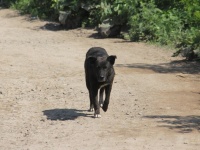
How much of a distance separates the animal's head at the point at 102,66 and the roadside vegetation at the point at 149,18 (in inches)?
259

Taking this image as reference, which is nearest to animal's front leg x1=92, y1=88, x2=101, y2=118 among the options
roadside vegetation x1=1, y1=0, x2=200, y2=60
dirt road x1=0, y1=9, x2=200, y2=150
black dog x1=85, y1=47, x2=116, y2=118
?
black dog x1=85, y1=47, x2=116, y2=118

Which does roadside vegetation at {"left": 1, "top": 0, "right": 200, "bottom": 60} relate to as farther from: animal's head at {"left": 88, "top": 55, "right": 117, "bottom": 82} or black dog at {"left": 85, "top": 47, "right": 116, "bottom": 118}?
animal's head at {"left": 88, "top": 55, "right": 117, "bottom": 82}

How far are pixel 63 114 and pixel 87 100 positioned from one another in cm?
127

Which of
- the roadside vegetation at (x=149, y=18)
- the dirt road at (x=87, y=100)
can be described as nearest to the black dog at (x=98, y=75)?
the dirt road at (x=87, y=100)

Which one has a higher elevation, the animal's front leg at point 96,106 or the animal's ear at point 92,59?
the animal's ear at point 92,59

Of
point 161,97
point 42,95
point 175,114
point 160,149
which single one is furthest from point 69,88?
point 160,149

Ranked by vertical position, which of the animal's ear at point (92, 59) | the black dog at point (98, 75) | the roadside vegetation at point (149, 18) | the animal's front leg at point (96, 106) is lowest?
the roadside vegetation at point (149, 18)

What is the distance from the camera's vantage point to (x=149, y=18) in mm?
19953

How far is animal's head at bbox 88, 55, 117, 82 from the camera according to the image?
10062mm

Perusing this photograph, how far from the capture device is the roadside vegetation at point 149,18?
18.2m

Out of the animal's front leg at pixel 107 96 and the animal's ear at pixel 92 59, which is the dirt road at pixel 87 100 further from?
the animal's ear at pixel 92 59

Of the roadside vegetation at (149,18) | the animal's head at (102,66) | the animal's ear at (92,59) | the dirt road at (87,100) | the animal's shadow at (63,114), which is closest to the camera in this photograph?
the dirt road at (87,100)

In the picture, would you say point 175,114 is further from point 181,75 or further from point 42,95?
point 181,75

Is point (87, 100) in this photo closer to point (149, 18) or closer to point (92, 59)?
point (92, 59)
